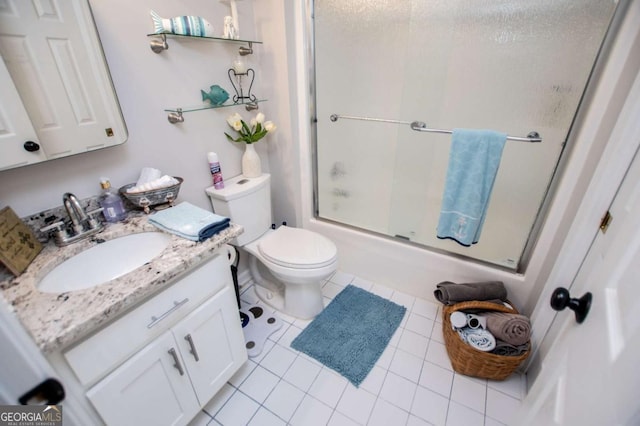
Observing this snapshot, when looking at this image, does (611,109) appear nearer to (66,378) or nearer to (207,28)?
(207,28)

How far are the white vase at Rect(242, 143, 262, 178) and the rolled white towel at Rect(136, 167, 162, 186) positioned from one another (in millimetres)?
521

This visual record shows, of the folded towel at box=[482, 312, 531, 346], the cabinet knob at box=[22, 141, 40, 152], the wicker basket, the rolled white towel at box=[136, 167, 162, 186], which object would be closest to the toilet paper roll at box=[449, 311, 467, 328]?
the wicker basket

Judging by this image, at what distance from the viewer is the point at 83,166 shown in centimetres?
110

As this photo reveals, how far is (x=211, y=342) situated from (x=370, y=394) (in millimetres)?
781

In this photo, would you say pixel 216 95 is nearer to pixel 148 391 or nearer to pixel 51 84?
pixel 51 84

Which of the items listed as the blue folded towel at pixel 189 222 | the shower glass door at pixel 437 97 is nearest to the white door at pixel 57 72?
the blue folded towel at pixel 189 222

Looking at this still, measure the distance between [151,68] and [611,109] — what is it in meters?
1.85

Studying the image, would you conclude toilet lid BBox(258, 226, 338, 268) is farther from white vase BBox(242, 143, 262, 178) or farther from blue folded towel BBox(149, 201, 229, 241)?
blue folded towel BBox(149, 201, 229, 241)

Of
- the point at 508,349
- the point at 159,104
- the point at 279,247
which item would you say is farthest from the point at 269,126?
the point at 508,349

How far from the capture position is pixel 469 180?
1361mm

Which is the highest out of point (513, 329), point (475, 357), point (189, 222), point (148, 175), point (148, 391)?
point (148, 175)

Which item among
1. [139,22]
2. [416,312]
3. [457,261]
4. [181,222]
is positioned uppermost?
[139,22]

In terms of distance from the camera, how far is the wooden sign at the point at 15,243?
823 millimetres

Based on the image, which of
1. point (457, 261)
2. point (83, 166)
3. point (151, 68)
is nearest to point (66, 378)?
point (83, 166)
